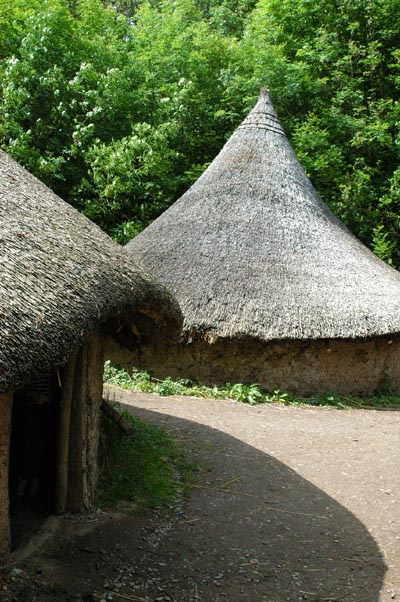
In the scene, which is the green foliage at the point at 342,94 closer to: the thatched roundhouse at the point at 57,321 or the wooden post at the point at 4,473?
the thatched roundhouse at the point at 57,321

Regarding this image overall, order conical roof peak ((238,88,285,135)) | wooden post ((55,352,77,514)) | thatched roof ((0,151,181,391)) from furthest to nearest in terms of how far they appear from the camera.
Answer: conical roof peak ((238,88,285,135)) → wooden post ((55,352,77,514)) → thatched roof ((0,151,181,391))

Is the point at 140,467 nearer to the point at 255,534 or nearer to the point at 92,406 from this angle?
the point at 92,406

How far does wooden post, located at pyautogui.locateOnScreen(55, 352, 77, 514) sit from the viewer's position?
4.64m

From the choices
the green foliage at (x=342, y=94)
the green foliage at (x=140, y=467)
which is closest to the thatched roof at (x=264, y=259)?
the green foliage at (x=140, y=467)

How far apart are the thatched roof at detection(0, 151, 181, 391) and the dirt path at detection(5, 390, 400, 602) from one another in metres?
1.46

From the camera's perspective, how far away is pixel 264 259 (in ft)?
30.9

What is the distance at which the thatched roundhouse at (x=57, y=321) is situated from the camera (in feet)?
11.2

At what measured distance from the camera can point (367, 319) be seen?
8.80 meters

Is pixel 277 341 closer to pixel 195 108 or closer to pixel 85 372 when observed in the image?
pixel 85 372

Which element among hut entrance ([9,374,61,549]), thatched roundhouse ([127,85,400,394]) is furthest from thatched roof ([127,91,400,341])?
hut entrance ([9,374,61,549])

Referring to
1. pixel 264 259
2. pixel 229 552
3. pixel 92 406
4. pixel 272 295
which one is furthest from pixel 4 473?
pixel 264 259

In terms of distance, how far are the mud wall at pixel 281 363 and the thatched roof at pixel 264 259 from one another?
1.12 feet

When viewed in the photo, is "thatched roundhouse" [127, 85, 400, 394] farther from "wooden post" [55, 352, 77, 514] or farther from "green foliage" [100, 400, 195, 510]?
"wooden post" [55, 352, 77, 514]

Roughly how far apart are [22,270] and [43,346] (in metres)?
0.57
